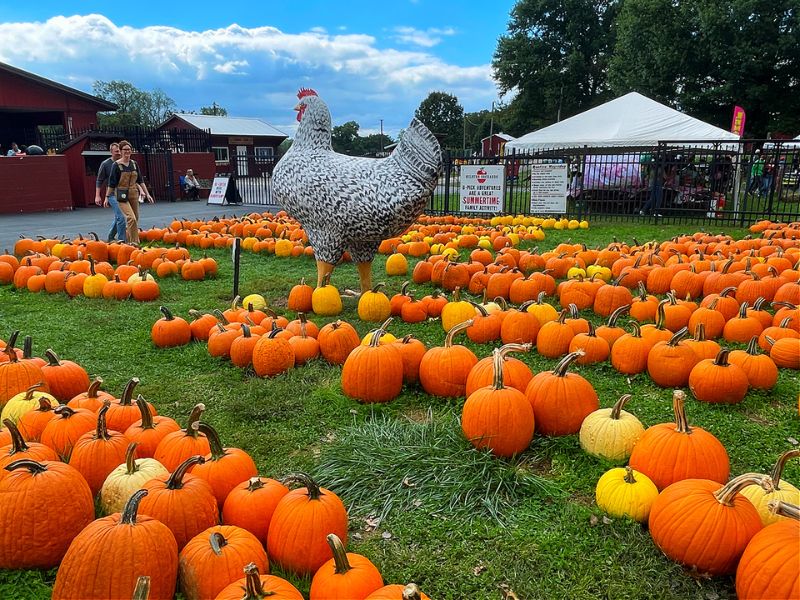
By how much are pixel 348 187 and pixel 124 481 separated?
4048 millimetres

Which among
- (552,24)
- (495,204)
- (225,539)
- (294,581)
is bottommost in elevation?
(294,581)

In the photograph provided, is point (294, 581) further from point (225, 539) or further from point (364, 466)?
point (364, 466)

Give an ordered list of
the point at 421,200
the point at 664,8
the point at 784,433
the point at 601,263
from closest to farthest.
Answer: the point at 784,433
the point at 421,200
the point at 601,263
the point at 664,8

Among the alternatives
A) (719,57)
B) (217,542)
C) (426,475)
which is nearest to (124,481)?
(217,542)

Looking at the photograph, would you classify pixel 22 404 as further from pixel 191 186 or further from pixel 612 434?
pixel 191 186

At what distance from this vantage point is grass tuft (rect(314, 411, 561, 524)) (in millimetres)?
2959

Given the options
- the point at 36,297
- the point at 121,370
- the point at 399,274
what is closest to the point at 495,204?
the point at 399,274

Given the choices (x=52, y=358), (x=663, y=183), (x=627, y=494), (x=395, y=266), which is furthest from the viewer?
(x=663, y=183)

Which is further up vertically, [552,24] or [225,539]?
[552,24]

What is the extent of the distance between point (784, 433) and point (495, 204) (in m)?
12.8

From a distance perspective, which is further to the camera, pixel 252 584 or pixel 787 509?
pixel 787 509

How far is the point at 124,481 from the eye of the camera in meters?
2.64

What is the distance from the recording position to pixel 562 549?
8.54 ft

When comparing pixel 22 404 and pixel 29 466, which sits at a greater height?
pixel 29 466
